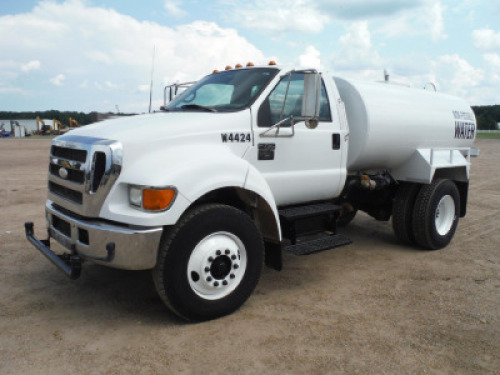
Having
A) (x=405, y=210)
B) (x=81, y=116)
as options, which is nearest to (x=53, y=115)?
(x=81, y=116)

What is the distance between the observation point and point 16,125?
186 feet

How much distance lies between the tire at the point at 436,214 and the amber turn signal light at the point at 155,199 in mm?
3966

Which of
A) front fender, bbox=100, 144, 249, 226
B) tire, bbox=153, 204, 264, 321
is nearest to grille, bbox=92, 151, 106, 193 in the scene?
front fender, bbox=100, 144, 249, 226

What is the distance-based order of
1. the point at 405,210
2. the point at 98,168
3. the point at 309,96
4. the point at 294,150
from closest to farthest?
1. the point at 98,168
2. the point at 309,96
3. the point at 294,150
4. the point at 405,210

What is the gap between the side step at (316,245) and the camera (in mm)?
4527

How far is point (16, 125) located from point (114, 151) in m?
60.8

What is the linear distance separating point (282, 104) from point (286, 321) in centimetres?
212

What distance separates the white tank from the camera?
17.4 ft

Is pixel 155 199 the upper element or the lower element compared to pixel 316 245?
upper

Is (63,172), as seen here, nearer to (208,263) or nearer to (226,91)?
(208,263)

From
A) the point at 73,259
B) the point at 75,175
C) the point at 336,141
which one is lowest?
the point at 73,259

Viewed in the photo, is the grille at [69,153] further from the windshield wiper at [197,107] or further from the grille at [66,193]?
the windshield wiper at [197,107]

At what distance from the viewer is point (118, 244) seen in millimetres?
3461

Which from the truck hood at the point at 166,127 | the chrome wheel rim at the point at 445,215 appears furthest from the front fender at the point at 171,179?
the chrome wheel rim at the point at 445,215
